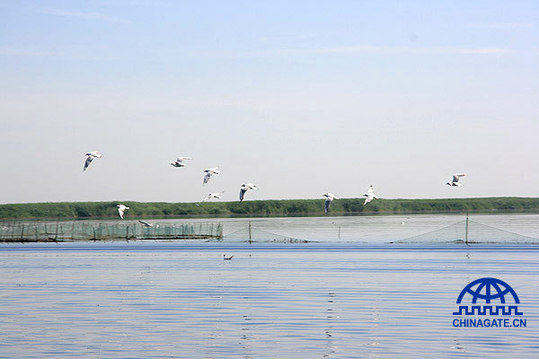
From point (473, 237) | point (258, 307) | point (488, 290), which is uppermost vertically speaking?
point (473, 237)

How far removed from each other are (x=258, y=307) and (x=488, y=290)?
13233mm

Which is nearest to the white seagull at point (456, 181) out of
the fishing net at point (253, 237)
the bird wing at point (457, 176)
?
the bird wing at point (457, 176)

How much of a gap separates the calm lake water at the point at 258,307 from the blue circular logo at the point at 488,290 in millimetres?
626

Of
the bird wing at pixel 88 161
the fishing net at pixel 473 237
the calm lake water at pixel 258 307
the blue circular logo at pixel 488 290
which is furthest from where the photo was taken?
the fishing net at pixel 473 237

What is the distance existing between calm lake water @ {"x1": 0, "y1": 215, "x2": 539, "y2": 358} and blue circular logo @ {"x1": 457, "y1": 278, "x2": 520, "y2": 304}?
24.7 inches

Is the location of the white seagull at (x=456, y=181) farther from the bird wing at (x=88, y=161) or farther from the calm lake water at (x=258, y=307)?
the bird wing at (x=88, y=161)

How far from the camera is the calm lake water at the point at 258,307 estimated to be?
26.6 metres

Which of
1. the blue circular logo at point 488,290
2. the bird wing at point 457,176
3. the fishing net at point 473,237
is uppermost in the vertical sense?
the bird wing at point 457,176

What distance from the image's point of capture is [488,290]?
43250 millimetres

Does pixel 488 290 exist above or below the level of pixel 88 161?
below

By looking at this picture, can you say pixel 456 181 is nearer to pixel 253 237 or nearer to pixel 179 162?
pixel 179 162

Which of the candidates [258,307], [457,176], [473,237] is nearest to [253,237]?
[473,237]

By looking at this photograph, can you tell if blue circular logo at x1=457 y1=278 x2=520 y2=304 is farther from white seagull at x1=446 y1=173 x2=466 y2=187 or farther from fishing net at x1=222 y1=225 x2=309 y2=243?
fishing net at x1=222 y1=225 x2=309 y2=243

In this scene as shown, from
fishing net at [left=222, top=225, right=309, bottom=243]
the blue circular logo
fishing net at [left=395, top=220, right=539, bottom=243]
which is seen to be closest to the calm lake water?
the blue circular logo
